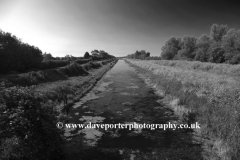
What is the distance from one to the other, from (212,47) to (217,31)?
20.4m

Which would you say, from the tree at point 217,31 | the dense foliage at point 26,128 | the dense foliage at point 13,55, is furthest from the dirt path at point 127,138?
the tree at point 217,31

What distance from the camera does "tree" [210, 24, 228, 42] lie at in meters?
57.9

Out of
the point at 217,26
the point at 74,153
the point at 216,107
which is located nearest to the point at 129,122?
the point at 74,153

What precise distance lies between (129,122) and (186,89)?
7544 millimetres

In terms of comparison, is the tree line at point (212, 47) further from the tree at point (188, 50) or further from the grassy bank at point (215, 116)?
the grassy bank at point (215, 116)

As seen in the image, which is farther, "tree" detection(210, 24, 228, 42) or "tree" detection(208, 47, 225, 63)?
"tree" detection(210, 24, 228, 42)

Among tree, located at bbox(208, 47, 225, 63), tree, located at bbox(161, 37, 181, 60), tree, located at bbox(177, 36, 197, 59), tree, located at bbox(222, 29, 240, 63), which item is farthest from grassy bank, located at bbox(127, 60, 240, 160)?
tree, located at bbox(161, 37, 181, 60)

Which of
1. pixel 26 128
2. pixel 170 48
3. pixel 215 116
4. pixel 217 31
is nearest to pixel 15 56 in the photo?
pixel 26 128

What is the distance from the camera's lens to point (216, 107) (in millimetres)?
8570

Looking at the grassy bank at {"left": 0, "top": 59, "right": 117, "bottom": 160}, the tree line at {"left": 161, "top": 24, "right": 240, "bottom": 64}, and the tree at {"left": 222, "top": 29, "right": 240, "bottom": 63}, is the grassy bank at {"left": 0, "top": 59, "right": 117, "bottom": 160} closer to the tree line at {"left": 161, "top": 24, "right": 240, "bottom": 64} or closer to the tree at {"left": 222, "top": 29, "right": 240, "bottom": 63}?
the tree line at {"left": 161, "top": 24, "right": 240, "bottom": 64}

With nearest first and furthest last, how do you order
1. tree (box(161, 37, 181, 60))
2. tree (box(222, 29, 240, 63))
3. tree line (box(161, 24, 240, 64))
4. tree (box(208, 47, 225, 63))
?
tree (box(222, 29, 240, 63))
tree line (box(161, 24, 240, 64))
tree (box(208, 47, 225, 63))
tree (box(161, 37, 181, 60))

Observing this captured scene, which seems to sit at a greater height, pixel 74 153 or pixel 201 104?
pixel 201 104

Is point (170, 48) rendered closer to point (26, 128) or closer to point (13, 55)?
point (13, 55)

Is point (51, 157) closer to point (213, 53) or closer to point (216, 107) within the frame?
point (216, 107)
